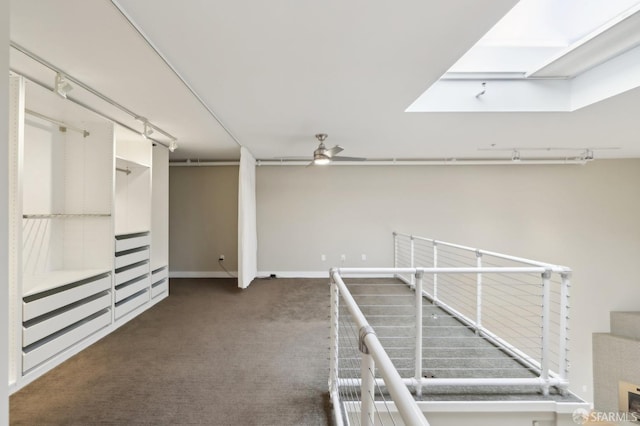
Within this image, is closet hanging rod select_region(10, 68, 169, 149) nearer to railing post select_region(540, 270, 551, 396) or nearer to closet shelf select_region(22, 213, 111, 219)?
closet shelf select_region(22, 213, 111, 219)

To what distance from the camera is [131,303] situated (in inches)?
138

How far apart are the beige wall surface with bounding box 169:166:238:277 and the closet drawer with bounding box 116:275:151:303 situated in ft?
6.13

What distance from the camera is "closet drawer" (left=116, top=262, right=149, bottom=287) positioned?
3.30 m

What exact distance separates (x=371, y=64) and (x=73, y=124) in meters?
3.44

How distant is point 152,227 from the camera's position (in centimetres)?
435

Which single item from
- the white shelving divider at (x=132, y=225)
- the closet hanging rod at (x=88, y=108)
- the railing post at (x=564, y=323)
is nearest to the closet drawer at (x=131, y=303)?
the white shelving divider at (x=132, y=225)

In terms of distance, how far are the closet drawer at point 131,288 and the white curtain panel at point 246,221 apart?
1.47 meters

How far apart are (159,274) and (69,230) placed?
1.40 m

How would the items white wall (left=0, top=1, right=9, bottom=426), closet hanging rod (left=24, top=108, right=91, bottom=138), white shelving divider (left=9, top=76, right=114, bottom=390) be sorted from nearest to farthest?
1. white wall (left=0, top=1, right=9, bottom=426)
2. white shelving divider (left=9, top=76, right=114, bottom=390)
3. closet hanging rod (left=24, top=108, right=91, bottom=138)

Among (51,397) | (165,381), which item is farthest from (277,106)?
(51,397)

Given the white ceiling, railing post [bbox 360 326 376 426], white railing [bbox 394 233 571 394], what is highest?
the white ceiling

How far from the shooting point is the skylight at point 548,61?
6.79 feet

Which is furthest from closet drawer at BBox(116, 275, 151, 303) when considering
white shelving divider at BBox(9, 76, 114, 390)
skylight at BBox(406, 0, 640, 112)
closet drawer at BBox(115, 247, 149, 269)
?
skylight at BBox(406, 0, 640, 112)

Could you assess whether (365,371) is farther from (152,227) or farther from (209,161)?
(209,161)
